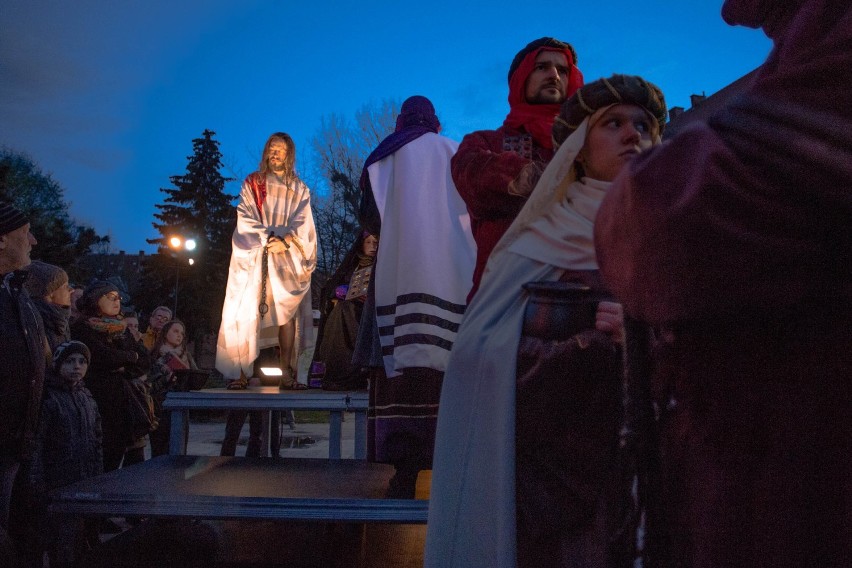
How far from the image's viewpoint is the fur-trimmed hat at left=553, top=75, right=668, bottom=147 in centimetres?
164

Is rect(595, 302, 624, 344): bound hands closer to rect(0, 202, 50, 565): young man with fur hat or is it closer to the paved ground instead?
rect(0, 202, 50, 565): young man with fur hat

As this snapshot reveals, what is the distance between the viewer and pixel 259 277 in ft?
19.9

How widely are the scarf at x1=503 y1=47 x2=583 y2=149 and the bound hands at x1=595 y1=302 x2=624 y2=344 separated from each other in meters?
1.04

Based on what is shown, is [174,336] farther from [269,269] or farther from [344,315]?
[344,315]

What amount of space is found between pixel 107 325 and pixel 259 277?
1498 millimetres

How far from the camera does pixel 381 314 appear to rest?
299cm

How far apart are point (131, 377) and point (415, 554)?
8.85 ft

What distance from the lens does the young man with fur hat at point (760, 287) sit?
1.88 feet

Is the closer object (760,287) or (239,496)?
(760,287)

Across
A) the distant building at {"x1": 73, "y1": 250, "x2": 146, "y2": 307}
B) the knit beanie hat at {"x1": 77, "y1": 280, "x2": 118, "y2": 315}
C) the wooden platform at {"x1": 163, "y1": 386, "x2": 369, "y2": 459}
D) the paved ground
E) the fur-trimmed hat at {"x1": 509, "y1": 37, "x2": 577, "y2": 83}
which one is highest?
the distant building at {"x1": 73, "y1": 250, "x2": 146, "y2": 307}

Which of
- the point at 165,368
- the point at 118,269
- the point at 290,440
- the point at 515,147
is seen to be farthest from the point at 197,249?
the point at 118,269

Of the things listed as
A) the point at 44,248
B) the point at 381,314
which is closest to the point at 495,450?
the point at 381,314

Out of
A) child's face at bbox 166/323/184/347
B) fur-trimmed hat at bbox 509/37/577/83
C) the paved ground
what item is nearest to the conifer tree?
the paved ground

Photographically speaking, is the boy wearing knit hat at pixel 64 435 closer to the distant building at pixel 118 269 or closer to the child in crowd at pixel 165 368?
the child in crowd at pixel 165 368
